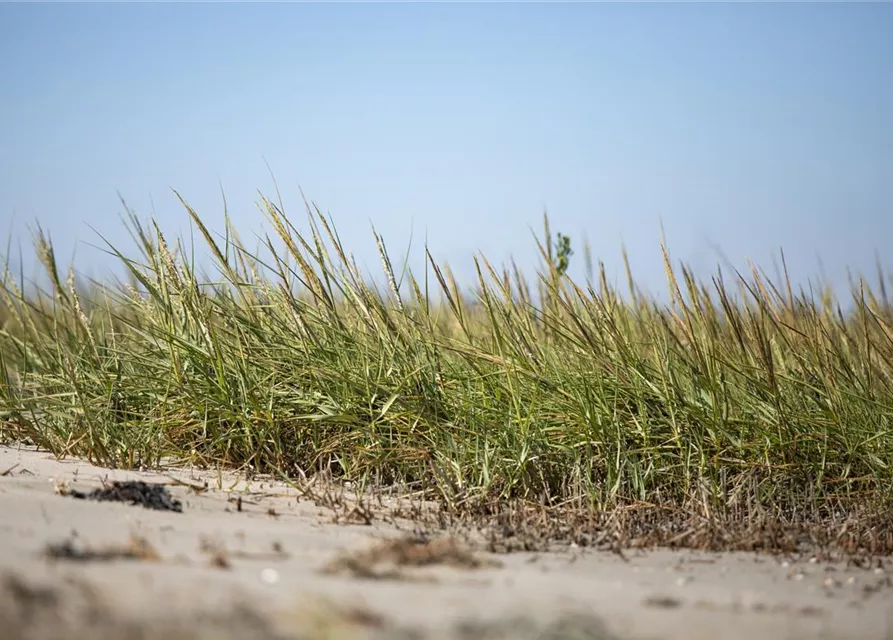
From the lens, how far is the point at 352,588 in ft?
6.52

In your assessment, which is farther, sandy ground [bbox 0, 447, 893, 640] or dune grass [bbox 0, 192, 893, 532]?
dune grass [bbox 0, 192, 893, 532]

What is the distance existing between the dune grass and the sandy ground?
67 centimetres

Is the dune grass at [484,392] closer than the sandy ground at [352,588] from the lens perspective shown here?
No

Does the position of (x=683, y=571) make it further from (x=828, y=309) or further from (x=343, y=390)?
(x=828, y=309)

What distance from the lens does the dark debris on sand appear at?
2.88 m

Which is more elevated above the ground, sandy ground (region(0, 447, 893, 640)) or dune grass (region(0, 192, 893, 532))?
dune grass (region(0, 192, 893, 532))

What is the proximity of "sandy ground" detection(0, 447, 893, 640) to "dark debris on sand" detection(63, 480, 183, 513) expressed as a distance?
0.07 metres

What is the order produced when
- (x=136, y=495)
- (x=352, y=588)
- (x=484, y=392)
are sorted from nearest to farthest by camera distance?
(x=352, y=588) < (x=136, y=495) < (x=484, y=392)

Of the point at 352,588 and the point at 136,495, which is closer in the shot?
the point at 352,588

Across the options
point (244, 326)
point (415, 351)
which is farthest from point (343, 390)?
point (244, 326)

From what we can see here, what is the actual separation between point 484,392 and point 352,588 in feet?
5.74

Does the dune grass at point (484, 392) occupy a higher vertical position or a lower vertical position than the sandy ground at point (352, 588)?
higher

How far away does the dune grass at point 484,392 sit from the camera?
3.38m

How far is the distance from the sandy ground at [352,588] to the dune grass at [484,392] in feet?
2.20
